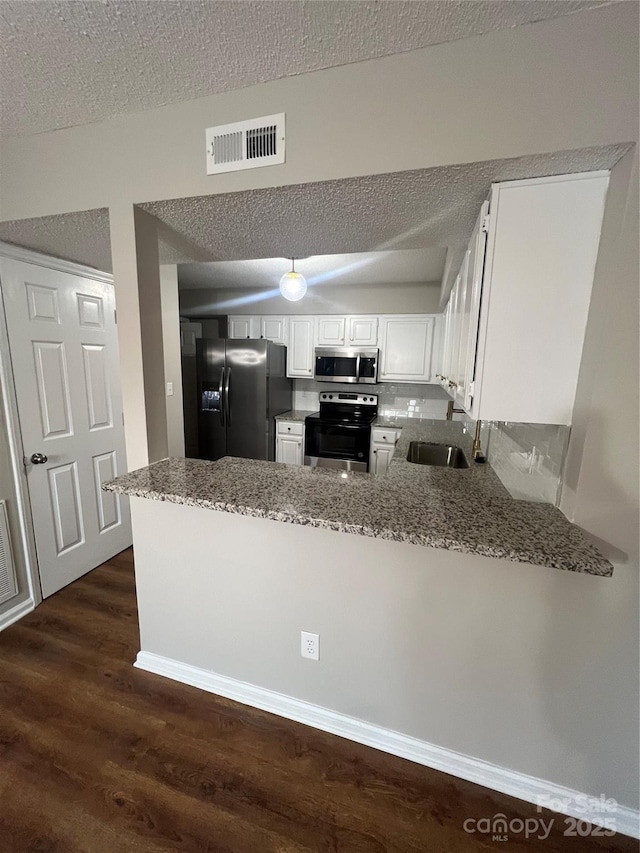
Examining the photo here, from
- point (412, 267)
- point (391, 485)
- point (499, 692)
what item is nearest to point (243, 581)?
point (391, 485)

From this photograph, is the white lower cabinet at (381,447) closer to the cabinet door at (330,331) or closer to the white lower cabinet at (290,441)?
the white lower cabinet at (290,441)

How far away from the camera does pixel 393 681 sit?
1294 mm

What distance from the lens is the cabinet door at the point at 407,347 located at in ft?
11.3

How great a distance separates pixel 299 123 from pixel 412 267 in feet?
6.90

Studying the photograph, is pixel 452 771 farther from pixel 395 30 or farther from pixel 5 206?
pixel 5 206

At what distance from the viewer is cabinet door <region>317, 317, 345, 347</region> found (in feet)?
12.2

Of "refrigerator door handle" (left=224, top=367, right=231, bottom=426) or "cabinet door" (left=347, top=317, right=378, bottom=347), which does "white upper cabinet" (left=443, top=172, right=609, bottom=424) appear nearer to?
"cabinet door" (left=347, top=317, right=378, bottom=347)

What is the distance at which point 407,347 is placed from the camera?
3.52 meters

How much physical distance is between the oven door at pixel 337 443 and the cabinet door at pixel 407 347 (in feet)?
2.31

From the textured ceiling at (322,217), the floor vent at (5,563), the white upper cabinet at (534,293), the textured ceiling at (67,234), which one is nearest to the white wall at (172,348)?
the textured ceiling at (67,234)

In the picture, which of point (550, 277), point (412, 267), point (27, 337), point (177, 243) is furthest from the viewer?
point (412, 267)

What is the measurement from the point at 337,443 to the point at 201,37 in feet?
9.83

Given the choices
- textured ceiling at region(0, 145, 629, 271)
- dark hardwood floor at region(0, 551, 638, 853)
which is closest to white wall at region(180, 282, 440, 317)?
textured ceiling at region(0, 145, 629, 271)

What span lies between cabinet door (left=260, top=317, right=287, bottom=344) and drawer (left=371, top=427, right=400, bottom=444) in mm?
1572
